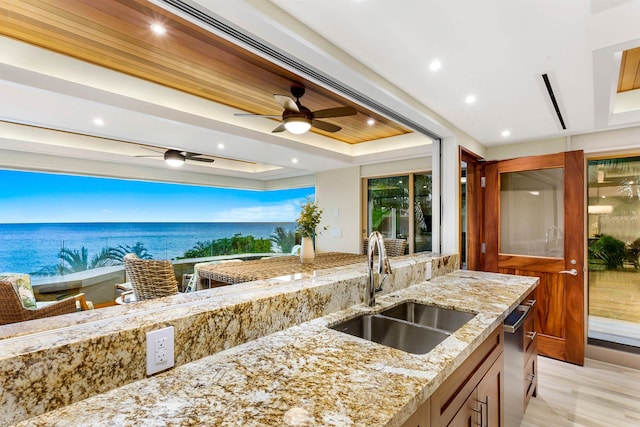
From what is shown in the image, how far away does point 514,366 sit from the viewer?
74.6 inches

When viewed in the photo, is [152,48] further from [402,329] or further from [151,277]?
[402,329]

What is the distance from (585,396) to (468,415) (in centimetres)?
209

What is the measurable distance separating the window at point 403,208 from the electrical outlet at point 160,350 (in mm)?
2670

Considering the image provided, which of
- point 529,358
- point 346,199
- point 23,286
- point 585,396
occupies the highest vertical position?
point 346,199

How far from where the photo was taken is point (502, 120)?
271 centimetres

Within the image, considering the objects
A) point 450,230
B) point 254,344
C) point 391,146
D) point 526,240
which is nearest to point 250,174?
point 391,146

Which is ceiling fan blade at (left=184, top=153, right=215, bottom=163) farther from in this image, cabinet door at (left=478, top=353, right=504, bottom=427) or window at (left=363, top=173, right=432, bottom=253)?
cabinet door at (left=478, top=353, right=504, bottom=427)

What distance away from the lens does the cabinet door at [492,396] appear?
1416 mm

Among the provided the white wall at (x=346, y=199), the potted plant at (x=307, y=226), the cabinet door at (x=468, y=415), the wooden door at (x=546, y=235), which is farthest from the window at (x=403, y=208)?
the cabinet door at (x=468, y=415)

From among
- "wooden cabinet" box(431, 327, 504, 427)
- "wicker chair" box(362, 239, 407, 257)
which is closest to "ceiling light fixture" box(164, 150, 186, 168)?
"wicker chair" box(362, 239, 407, 257)

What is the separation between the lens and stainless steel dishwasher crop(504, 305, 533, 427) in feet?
5.82

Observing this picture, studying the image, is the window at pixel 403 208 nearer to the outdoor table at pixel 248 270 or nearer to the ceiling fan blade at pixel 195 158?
the outdoor table at pixel 248 270

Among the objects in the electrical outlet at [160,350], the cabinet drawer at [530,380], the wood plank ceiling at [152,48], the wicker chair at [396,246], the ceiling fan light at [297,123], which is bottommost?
the cabinet drawer at [530,380]

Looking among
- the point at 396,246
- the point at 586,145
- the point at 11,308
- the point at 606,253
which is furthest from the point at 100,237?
the point at 606,253
